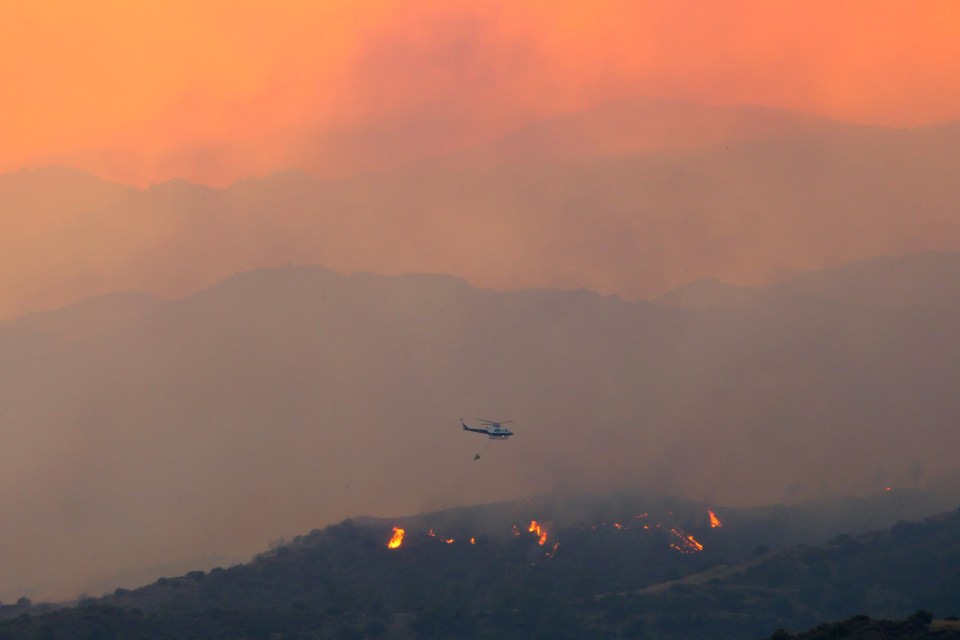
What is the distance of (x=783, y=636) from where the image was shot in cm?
17388

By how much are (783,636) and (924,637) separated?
18.9 meters

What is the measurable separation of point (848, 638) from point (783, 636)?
9174 millimetres

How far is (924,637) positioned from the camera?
161 m

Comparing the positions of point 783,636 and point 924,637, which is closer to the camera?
point 924,637

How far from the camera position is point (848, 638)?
168m

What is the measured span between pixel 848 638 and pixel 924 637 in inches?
384
